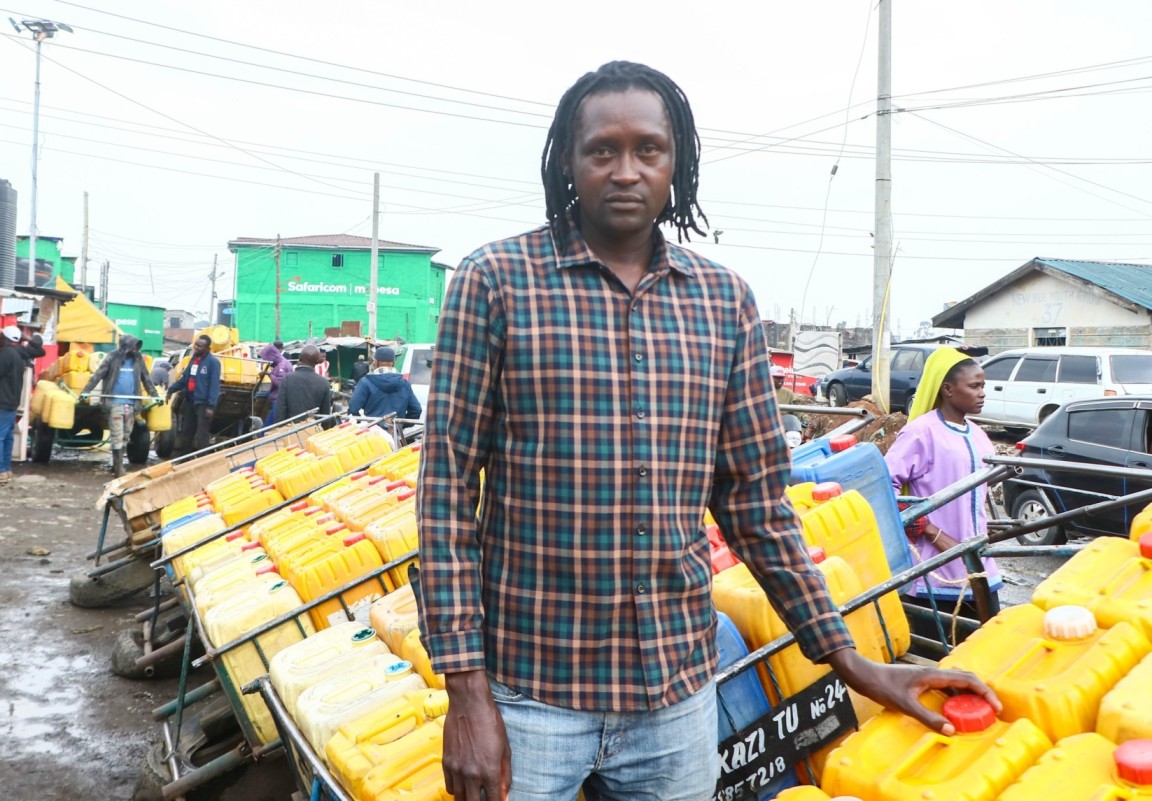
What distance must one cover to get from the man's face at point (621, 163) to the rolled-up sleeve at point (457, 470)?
0.25 metres

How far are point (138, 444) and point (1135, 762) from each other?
1524 cm

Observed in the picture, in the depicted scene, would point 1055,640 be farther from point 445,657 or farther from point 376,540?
point 376,540

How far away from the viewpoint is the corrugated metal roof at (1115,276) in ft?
74.7

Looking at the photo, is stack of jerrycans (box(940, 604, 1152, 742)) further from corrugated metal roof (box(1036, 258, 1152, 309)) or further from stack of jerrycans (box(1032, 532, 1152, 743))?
corrugated metal roof (box(1036, 258, 1152, 309))

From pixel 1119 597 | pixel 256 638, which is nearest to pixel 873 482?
pixel 1119 597

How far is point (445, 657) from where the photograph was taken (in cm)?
149

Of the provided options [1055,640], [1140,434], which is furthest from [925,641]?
[1140,434]

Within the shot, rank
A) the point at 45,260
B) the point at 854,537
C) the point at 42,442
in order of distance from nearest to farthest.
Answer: the point at 854,537 → the point at 42,442 → the point at 45,260

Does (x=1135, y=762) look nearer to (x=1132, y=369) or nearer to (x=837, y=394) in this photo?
(x=1132, y=369)

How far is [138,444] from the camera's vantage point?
1465 centimetres

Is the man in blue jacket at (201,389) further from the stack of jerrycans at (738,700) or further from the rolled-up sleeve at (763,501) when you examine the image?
the rolled-up sleeve at (763,501)

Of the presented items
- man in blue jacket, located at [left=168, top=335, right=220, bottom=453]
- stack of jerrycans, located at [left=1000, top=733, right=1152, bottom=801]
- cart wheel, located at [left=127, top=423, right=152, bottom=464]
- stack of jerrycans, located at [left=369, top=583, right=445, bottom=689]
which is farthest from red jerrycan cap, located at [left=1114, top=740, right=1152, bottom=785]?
cart wheel, located at [left=127, top=423, right=152, bottom=464]

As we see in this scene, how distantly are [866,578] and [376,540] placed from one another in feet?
7.54

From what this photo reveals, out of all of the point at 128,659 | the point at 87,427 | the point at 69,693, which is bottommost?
the point at 69,693
